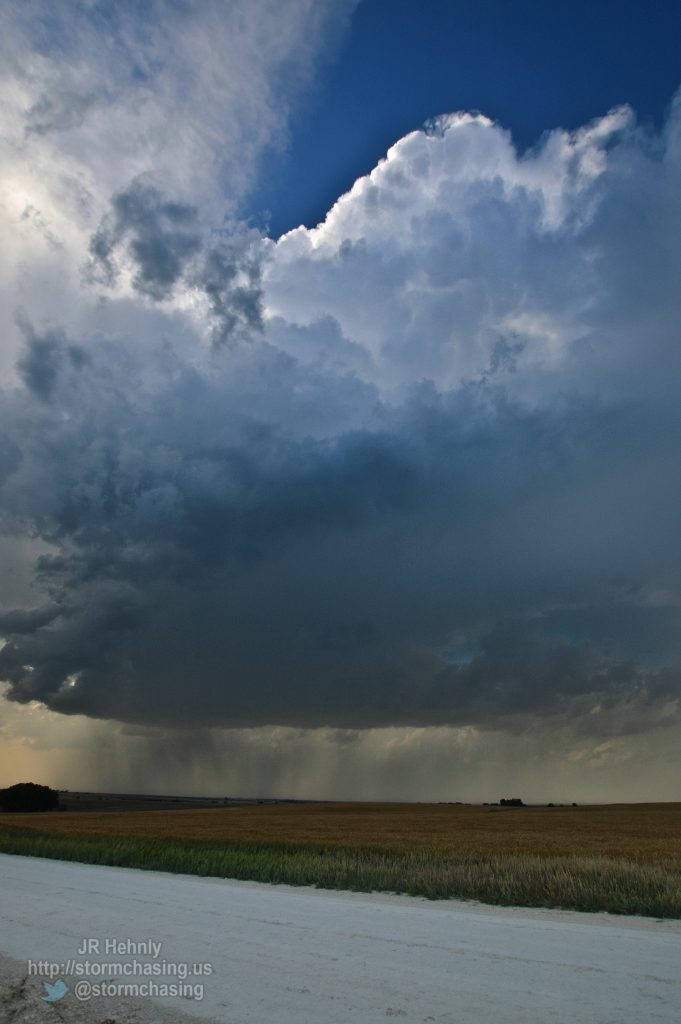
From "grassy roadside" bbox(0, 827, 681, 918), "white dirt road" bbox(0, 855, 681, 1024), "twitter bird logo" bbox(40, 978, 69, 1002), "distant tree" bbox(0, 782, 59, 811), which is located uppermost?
"distant tree" bbox(0, 782, 59, 811)

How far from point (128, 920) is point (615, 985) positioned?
7922 mm

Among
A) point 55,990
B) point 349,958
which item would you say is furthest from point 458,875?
point 55,990

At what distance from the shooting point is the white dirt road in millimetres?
7445

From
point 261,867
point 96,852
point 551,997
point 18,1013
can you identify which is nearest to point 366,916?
point 551,997

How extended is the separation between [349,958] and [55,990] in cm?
353

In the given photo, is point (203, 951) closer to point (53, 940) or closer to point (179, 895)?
point (53, 940)

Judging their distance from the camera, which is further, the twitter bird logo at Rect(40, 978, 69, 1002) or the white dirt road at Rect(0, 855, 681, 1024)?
the twitter bird logo at Rect(40, 978, 69, 1002)

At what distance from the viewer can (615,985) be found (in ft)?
27.4

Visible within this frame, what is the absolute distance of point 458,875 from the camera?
2002 centimetres

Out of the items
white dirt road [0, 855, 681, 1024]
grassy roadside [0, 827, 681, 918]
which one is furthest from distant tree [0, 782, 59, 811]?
white dirt road [0, 855, 681, 1024]

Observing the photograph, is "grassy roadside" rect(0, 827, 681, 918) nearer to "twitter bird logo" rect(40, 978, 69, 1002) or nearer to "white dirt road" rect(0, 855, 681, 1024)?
"white dirt road" rect(0, 855, 681, 1024)

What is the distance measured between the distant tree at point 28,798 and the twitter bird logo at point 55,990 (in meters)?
151

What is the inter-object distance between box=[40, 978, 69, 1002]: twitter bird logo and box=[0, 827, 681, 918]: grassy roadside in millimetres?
12050

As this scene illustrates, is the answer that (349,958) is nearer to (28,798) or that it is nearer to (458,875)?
(458,875)
